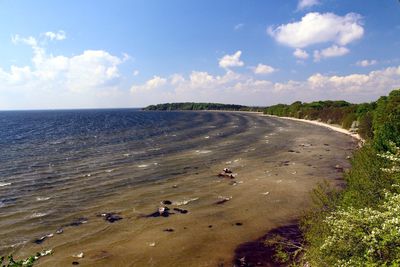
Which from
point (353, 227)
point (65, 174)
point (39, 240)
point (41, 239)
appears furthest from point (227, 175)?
point (353, 227)

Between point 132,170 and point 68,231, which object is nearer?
point 68,231

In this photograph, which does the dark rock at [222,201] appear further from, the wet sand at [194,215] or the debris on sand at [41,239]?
the debris on sand at [41,239]

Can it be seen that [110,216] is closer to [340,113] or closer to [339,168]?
[339,168]

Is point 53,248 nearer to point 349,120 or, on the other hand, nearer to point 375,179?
point 375,179

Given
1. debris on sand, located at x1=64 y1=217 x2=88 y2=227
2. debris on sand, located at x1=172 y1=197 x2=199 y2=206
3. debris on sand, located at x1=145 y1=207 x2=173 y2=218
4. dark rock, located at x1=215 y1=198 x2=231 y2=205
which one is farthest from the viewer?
dark rock, located at x1=215 y1=198 x2=231 y2=205

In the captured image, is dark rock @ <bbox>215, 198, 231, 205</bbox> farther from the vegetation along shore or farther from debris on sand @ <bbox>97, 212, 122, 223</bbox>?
debris on sand @ <bbox>97, 212, 122, 223</bbox>

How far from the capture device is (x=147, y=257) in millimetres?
24141

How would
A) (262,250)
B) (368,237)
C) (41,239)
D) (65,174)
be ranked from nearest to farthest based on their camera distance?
(368,237)
(262,250)
(41,239)
(65,174)

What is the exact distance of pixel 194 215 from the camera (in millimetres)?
32094

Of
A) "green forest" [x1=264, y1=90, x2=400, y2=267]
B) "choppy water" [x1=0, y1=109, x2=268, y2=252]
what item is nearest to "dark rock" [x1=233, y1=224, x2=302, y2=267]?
"green forest" [x1=264, y1=90, x2=400, y2=267]

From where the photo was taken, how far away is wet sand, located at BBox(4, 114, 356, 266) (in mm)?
24609

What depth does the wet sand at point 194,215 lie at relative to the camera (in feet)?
80.7

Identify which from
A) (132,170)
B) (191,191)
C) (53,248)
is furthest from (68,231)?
(132,170)

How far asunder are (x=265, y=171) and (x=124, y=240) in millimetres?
27580
